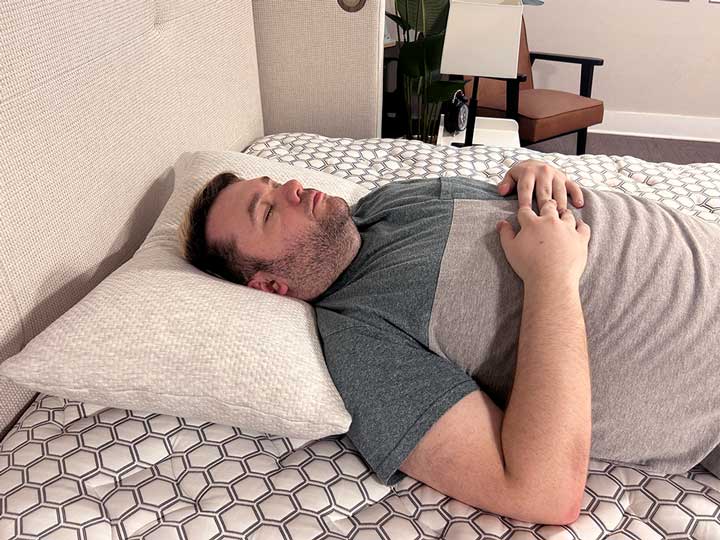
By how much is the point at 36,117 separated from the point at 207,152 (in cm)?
50

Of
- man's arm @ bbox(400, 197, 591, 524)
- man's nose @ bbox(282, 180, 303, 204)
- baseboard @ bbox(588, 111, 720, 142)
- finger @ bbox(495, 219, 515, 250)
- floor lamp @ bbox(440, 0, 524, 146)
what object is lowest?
baseboard @ bbox(588, 111, 720, 142)

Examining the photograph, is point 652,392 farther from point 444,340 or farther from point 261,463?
point 261,463

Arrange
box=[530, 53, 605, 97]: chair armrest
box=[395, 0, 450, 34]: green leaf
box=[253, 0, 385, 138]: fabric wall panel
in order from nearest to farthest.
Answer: box=[253, 0, 385, 138]: fabric wall panel
box=[395, 0, 450, 34]: green leaf
box=[530, 53, 605, 97]: chair armrest

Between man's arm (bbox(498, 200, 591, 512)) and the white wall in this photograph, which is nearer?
man's arm (bbox(498, 200, 591, 512))

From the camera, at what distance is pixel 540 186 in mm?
1200

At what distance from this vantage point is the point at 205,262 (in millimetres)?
1194

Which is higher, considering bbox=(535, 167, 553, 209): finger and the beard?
bbox=(535, 167, 553, 209): finger

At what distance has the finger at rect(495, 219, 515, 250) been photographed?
1.06 m

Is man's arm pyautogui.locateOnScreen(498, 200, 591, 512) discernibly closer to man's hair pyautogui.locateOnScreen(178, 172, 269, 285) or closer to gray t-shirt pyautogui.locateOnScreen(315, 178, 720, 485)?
gray t-shirt pyautogui.locateOnScreen(315, 178, 720, 485)

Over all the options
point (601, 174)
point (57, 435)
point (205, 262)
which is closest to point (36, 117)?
point (205, 262)

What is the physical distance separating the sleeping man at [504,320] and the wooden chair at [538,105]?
1.85 meters

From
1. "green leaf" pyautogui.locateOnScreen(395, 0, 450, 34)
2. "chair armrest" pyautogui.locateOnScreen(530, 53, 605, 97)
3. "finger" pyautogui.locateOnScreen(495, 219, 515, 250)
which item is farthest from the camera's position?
"chair armrest" pyautogui.locateOnScreen(530, 53, 605, 97)

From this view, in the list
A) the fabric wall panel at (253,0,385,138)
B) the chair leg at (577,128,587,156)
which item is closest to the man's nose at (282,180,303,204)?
the fabric wall panel at (253,0,385,138)

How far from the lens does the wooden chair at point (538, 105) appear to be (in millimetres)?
2973
